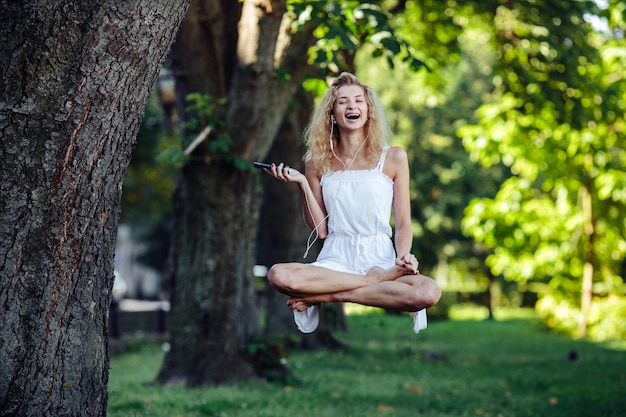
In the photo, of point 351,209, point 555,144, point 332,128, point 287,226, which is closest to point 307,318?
point 351,209

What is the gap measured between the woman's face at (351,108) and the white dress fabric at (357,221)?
267 millimetres

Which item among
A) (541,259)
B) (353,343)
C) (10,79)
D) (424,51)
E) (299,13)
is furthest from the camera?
(541,259)

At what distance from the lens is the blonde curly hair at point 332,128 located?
5.71m

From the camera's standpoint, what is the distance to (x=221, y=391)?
9742mm

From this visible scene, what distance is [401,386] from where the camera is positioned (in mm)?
11211

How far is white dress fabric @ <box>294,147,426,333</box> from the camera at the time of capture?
5414 millimetres

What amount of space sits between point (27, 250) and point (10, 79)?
87 centimetres

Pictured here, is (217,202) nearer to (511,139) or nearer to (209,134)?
(209,134)

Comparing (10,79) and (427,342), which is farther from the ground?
(10,79)

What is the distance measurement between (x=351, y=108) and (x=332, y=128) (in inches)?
8.5

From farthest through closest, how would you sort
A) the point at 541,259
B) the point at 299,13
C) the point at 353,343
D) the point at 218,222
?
the point at 541,259 → the point at 353,343 → the point at 218,222 → the point at 299,13

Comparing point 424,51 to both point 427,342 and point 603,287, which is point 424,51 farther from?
point 603,287

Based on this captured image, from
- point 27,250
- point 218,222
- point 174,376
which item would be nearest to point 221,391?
point 174,376

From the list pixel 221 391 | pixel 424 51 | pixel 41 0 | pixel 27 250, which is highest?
pixel 424 51
